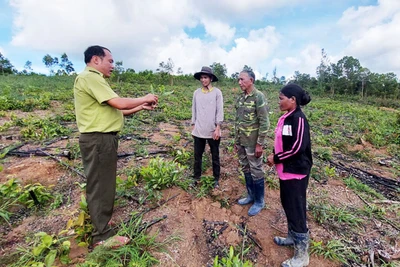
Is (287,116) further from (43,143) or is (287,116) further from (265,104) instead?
(43,143)

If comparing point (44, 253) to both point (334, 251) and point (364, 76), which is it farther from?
point (364, 76)

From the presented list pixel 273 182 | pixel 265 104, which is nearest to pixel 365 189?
pixel 273 182

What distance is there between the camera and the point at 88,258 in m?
1.90

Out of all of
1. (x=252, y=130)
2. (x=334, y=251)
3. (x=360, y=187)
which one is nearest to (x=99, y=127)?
(x=252, y=130)

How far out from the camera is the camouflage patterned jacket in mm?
2604

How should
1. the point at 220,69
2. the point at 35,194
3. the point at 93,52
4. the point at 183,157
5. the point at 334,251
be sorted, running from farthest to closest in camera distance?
the point at 220,69, the point at 183,157, the point at 35,194, the point at 334,251, the point at 93,52

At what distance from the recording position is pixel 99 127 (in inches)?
77.1

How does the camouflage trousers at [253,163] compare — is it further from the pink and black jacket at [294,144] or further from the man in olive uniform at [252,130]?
the pink and black jacket at [294,144]

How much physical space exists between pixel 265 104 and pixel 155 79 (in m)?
22.8

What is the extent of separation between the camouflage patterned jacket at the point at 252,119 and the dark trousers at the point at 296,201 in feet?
2.31

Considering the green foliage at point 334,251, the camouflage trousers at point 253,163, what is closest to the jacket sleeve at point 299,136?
the camouflage trousers at point 253,163

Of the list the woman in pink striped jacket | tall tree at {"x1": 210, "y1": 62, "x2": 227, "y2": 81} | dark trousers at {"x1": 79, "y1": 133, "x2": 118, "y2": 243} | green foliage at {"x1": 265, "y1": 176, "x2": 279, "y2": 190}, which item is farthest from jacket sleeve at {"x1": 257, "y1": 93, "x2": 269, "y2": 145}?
tall tree at {"x1": 210, "y1": 62, "x2": 227, "y2": 81}

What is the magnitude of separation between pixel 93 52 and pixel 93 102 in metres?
0.45

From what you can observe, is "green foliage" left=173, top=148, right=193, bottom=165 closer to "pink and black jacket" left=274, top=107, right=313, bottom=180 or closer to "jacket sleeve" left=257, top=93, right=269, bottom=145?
"jacket sleeve" left=257, top=93, right=269, bottom=145
